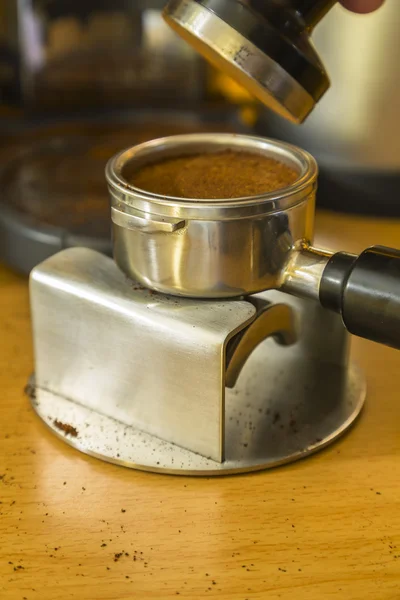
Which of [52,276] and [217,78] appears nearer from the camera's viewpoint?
[52,276]

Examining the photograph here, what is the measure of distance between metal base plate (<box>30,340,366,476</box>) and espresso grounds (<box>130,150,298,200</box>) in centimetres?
18

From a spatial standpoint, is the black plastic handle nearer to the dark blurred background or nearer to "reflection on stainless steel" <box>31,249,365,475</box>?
"reflection on stainless steel" <box>31,249,365,475</box>

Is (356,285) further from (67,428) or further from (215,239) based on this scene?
(67,428)

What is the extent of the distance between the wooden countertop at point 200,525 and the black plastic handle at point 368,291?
0.12m

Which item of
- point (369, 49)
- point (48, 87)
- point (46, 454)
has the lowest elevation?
point (46, 454)

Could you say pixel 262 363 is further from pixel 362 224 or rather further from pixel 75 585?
pixel 362 224

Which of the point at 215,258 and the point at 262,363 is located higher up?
the point at 215,258

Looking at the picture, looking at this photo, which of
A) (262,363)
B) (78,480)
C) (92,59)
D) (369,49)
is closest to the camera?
(78,480)

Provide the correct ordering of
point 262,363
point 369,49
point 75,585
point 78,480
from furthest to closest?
point 369,49 → point 262,363 → point 78,480 → point 75,585

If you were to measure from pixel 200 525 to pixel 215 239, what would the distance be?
0.71 ft

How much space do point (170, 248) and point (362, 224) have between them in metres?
0.54

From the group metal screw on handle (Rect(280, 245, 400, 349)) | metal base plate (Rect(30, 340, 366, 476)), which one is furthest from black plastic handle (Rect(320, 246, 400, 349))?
metal base plate (Rect(30, 340, 366, 476))

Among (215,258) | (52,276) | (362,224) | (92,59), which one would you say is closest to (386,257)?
(215,258)

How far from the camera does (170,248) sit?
23.0 inches
